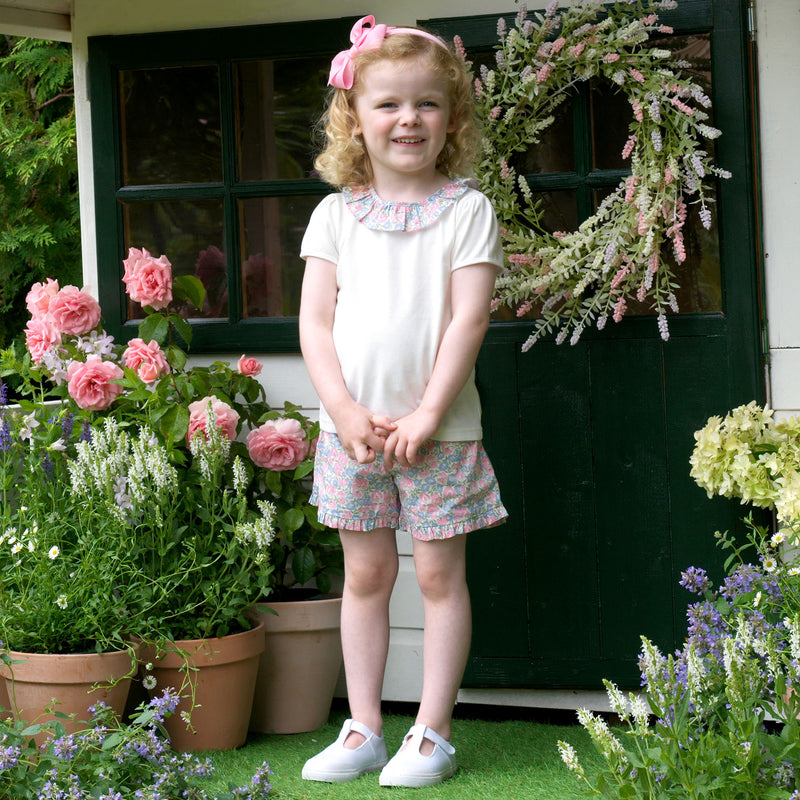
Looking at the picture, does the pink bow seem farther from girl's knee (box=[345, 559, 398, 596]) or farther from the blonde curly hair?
girl's knee (box=[345, 559, 398, 596])

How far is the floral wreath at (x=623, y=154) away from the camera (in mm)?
2891

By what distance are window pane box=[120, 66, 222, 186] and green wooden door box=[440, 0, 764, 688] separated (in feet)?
2.78

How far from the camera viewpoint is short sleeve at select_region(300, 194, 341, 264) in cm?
266

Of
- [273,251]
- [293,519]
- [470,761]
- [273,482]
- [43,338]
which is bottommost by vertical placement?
[470,761]

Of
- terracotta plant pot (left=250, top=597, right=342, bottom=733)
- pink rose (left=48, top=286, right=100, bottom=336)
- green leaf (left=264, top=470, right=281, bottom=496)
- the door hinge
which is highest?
the door hinge

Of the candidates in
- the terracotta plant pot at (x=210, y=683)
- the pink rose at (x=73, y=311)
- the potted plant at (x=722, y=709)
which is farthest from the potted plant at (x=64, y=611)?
the potted plant at (x=722, y=709)

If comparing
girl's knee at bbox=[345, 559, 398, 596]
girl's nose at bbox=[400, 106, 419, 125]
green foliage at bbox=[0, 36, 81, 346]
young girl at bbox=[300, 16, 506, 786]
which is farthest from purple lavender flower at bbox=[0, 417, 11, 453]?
green foliage at bbox=[0, 36, 81, 346]

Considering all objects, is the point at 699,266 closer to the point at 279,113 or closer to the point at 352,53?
the point at 352,53

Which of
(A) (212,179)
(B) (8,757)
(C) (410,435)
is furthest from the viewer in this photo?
(A) (212,179)

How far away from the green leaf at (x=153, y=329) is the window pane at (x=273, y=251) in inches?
11.6

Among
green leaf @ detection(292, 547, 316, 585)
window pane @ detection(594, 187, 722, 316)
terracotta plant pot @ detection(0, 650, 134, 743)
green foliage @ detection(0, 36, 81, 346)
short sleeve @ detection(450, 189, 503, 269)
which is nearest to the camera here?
short sleeve @ detection(450, 189, 503, 269)

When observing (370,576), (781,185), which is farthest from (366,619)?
(781,185)

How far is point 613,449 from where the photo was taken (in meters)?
3.13

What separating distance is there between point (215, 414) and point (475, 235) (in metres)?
0.89
